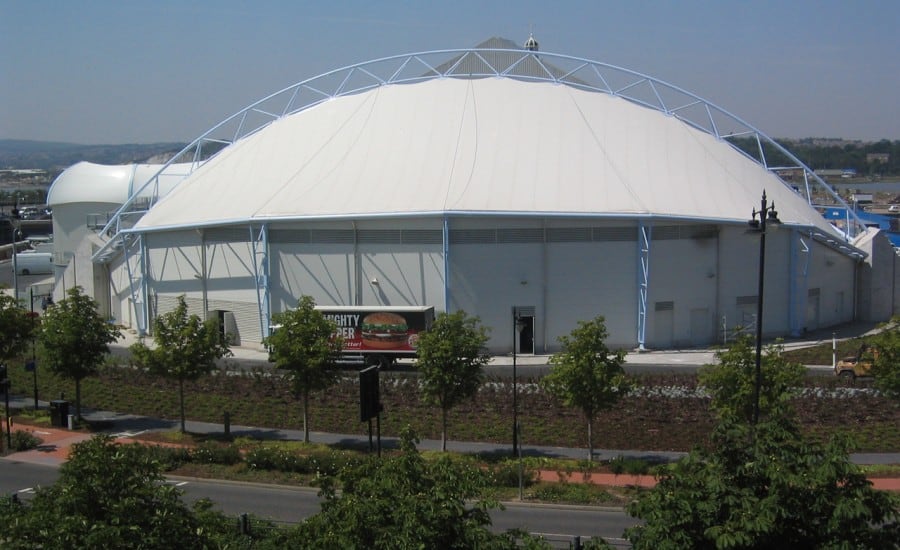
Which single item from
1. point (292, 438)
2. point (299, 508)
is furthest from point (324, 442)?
point (299, 508)

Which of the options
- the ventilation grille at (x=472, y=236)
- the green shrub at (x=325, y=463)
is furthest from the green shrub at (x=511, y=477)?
the ventilation grille at (x=472, y=236)

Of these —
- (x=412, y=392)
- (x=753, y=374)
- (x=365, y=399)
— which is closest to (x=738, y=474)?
(x=365, y=399)

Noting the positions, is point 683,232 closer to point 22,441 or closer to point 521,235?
point 521,235

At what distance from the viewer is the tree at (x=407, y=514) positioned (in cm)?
977

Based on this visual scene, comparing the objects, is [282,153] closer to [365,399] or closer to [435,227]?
[435,227]

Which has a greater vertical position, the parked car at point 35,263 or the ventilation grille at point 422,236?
the ventilation grille at point 422,236

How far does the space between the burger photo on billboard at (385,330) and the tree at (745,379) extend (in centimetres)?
1797

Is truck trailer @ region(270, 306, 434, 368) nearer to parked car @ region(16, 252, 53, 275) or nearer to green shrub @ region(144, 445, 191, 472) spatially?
green shrub @ region(144, 445, 191, 472)

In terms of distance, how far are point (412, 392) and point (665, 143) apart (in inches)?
881

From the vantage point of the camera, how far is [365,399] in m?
16.6

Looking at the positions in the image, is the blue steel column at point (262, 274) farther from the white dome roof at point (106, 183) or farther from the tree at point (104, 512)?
the tree at point (104, 512)

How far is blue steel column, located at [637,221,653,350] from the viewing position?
42.0 meters

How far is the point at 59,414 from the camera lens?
101ft

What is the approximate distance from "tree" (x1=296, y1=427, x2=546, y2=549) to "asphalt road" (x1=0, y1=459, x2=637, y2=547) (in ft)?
25.1
